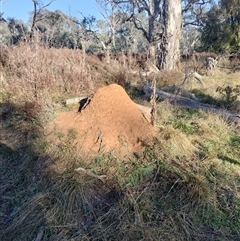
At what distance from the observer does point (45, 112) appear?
157 inches

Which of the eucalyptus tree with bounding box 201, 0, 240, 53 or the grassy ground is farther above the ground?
the eucalyptus tree with bounding box 201, 0, 240, 53

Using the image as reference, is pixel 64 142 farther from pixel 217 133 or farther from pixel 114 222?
pixel 217 133

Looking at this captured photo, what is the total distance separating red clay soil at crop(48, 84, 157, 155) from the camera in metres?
3.21

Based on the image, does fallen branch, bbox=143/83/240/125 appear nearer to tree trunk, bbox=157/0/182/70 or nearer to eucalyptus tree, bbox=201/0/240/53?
tree trunk, bbox=157/0/182/70

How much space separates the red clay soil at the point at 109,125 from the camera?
10.5 ft

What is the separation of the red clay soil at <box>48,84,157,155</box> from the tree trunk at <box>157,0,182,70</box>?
5.63m

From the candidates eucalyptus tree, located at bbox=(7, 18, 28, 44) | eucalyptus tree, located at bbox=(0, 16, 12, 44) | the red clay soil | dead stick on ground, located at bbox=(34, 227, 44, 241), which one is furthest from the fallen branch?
eucalyptus tree, located at bbox=(0, 16, 12, 44)

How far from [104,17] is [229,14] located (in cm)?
857

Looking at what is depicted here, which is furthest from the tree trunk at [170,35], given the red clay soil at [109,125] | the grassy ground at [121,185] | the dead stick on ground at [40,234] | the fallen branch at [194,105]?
the dead stick on ground at [40,234]

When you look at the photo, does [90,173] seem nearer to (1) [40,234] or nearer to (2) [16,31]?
(1) [40,234]

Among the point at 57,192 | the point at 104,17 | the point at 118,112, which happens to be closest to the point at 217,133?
the point at 118,112

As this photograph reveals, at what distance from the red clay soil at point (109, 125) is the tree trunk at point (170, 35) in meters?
5.63

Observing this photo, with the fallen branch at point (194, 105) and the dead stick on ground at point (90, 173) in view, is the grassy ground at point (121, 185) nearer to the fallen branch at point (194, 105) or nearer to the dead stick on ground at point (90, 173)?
the dead stick on ground at point (90, 173)

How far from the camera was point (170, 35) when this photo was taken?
8.70m
